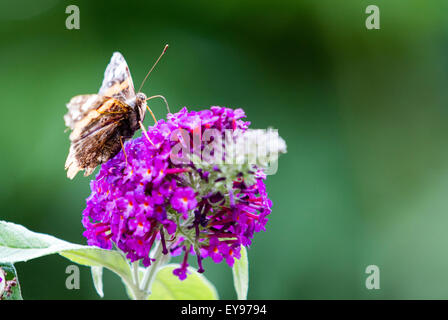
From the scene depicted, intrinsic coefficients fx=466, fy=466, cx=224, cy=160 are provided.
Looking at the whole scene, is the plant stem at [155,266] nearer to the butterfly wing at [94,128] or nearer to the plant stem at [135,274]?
the plant stem at [135,274]

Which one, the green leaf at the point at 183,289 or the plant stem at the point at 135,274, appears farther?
the green leaf at the point at 183,289

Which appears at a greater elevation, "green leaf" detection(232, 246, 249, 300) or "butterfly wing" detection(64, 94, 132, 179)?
"butterfly wing" detection(64, 94, 132, 179)

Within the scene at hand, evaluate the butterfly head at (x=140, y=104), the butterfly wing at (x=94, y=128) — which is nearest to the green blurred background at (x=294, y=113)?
the butterfly head at (x=140, y=104)

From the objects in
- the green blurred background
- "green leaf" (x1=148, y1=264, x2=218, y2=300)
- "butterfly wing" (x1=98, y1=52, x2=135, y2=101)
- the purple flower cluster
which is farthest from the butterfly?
the green blurred background

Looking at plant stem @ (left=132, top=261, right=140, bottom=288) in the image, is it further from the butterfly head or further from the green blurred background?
the green blurred background

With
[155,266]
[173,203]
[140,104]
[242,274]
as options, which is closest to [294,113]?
[140,104]

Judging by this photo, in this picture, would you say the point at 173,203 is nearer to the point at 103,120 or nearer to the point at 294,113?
the point at 103,120
